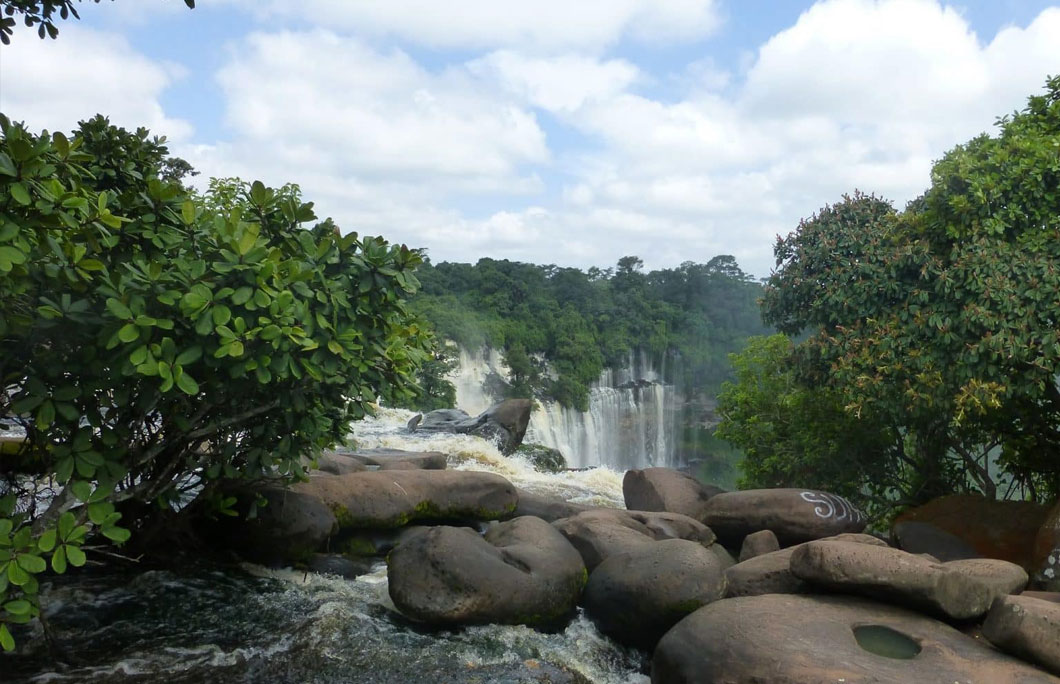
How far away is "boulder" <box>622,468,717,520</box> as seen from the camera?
12.9 meters

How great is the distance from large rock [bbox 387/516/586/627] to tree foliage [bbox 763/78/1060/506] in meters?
4.92

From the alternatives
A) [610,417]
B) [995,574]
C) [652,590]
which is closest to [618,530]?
[652,590]

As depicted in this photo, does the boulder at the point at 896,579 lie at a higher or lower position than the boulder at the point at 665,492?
higher

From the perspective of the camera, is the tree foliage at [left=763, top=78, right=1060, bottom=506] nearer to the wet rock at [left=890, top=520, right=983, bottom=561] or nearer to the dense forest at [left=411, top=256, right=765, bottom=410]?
the wet rock at [left=890, top=520, right=983, bottom=561]

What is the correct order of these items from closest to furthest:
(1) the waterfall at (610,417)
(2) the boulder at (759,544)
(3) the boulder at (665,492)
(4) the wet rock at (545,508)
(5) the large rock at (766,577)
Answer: (5) the large rock at (766,577) → (2) the boulder at (759,544) → (4) the wet rock at (545,508) → (3) the boulder at (665,492) → (1) the waterfall at (610,417)

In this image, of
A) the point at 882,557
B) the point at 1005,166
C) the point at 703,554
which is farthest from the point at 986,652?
the point at 1005,166

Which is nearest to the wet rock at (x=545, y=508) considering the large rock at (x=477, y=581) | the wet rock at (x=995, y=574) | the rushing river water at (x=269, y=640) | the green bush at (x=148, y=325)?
the large rock at (x=477, y=581)

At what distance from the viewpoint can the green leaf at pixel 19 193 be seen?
4.14m

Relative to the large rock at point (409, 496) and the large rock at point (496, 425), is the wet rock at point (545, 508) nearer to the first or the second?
the large rock at point (409, 496)

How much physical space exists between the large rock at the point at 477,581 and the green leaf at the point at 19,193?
16.5ft

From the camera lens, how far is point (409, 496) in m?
11.0

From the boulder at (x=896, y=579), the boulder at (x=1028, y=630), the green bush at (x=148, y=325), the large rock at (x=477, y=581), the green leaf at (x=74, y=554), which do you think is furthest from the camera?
the large rock at (x=477, y=581)

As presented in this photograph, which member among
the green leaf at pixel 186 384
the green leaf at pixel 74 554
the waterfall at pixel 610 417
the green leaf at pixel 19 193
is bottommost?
the waterfall at pixel 610 417

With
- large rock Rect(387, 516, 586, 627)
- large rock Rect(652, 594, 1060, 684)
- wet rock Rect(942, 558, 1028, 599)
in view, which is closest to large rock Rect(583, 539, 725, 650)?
large rock Rect(387, 516, 586, 627)
